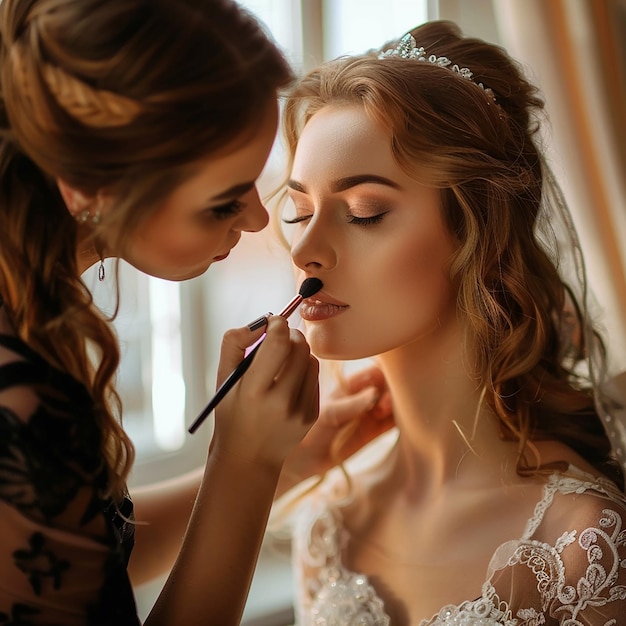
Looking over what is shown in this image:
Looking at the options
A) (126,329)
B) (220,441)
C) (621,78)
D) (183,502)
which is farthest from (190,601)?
(621,78)

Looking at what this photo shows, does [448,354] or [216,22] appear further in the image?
[448,354]

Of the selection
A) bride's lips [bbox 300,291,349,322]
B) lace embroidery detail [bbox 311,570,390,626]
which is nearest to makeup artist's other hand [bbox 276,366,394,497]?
lace embroidery detail [bbox 311,570,390,626]

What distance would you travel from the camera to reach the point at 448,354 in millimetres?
1260

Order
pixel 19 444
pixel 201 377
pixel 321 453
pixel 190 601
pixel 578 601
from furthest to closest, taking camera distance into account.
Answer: pixel 201 377, pixel 321 453, pixel 578 601, pixel 190 601, pixel 19 444

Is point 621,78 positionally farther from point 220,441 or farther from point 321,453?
point 220,441

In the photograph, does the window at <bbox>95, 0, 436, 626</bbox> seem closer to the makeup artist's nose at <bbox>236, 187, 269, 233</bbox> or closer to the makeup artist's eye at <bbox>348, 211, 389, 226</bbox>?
the makeup artist's eye at <bbox>348, 211, 389, 226</bbox>

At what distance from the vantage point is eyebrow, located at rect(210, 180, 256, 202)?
0.82m

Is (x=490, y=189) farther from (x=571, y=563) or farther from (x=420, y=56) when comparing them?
(x=571, y=563)

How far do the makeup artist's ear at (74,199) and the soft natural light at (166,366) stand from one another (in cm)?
78

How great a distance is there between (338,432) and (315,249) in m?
0.45

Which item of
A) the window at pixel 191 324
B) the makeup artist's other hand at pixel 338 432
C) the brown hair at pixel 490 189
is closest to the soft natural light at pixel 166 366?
the window at pixel 191 324

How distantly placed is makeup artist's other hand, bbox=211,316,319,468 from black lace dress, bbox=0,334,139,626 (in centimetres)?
16

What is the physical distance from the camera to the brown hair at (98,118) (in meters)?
0.72

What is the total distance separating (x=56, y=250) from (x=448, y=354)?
66 cm
